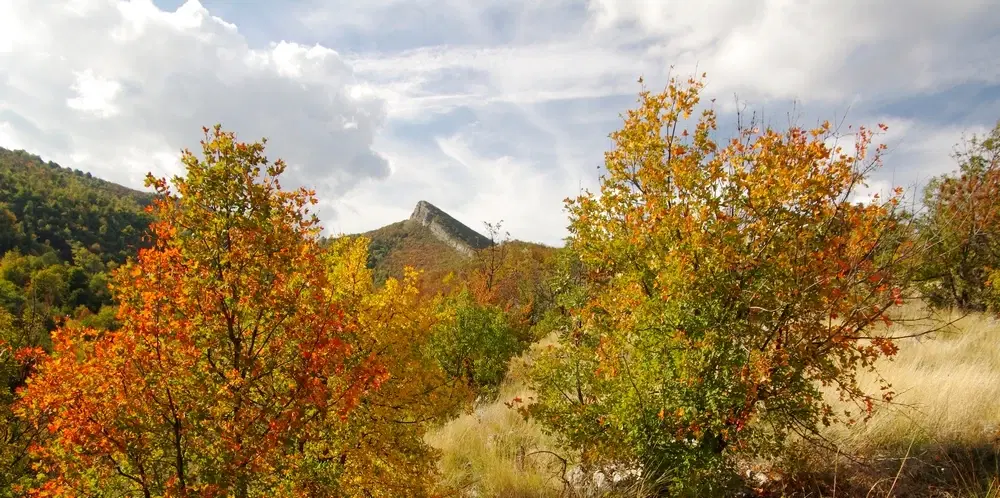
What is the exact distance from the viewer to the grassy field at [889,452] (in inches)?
243

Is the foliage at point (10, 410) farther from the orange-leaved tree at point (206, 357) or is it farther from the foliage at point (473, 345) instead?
the foliage at point (473, 345)

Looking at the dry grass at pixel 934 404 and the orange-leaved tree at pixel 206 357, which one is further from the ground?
the orange-leaved tree at pixel 206 357

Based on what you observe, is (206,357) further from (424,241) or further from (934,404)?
(424,241)

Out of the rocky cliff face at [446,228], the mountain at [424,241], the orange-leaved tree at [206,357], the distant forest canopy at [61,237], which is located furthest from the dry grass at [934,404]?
the rocky cliff face at [446,228]

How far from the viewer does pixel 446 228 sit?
135750mm

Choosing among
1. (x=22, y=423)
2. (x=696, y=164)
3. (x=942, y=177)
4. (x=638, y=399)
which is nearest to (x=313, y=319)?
(x=638, y=399)

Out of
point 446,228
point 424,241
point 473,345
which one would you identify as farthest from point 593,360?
point 446,228

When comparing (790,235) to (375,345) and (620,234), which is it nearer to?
(620,234)

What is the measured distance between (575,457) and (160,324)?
5.72 meters

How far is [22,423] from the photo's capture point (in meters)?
10.2

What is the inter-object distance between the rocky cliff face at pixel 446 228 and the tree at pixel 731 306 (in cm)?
10887

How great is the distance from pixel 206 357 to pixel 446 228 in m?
132

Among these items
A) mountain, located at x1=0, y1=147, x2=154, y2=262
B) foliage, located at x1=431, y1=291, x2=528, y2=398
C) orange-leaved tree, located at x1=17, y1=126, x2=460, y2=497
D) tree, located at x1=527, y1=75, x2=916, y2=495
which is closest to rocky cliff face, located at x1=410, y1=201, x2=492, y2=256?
mountain, located at x1=0, y1=147, x2=154, y2=262

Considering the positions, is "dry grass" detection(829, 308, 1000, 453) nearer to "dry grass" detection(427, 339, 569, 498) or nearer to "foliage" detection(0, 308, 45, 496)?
"dry grass" detection(427, 339, 569, 498)
